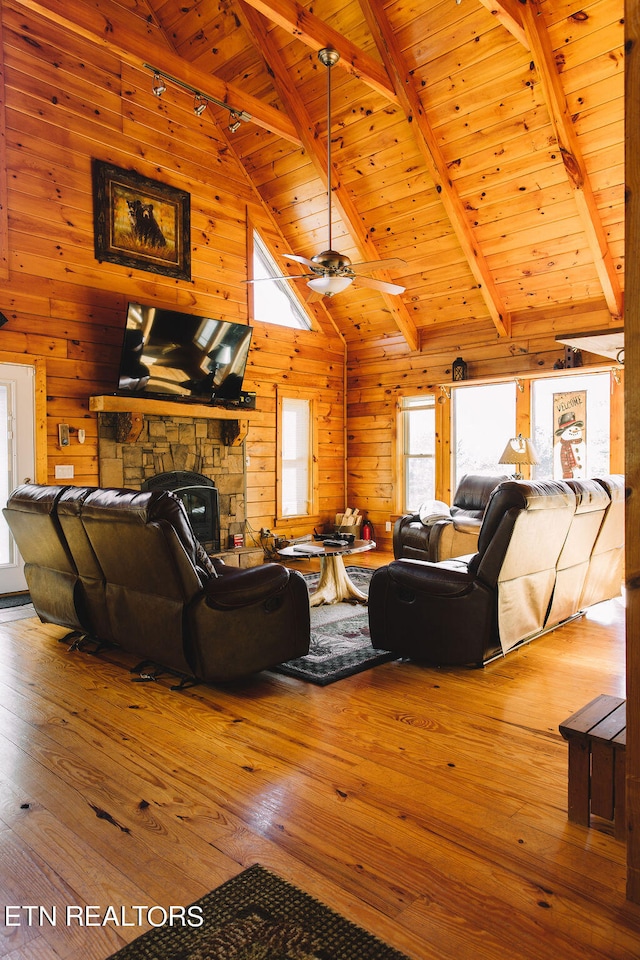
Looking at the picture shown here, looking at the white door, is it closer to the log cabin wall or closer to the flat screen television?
the log cabin wall

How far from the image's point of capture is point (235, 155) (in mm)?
7238

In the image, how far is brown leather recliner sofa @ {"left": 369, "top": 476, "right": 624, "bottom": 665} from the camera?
3295mm

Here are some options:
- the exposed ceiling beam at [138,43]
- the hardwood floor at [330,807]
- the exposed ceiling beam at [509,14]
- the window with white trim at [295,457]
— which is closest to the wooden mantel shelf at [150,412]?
the window with white trim at [295,457]

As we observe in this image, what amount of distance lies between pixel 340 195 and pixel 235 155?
4.90 feet

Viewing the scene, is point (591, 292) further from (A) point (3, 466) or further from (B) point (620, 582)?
(A) point (3, 466)

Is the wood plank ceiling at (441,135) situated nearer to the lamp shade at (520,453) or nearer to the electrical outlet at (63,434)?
the lamp shade at (520,453)

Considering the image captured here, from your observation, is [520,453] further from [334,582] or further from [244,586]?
[244,586]

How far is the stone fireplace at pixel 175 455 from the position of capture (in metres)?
5.92

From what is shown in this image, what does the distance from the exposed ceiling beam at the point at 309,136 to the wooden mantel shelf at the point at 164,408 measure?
2314 millimetres

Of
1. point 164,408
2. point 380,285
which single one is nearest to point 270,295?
point 164,408

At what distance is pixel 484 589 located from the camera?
10.8ft

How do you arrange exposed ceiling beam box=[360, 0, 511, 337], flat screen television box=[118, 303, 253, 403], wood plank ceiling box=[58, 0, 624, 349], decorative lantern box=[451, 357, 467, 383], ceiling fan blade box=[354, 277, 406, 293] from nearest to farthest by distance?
wood plank ceiling box=[58, 0, 624, 349], ceiling fan blade box=[354, 277, 406, 293], exposed ceiling beam box=[360, 0, 511, 337], flat screen television box=[118, 303, 253, 403], decorative lantern box=[451, 357, 467, 383]

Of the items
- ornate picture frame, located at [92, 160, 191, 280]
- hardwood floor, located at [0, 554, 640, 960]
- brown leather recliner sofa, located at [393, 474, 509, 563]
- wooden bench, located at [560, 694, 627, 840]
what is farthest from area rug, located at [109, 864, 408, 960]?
ornate picture frame, located at [92, 160, 191, 280]

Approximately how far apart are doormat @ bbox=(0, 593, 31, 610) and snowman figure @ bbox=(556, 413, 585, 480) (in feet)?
18.1
